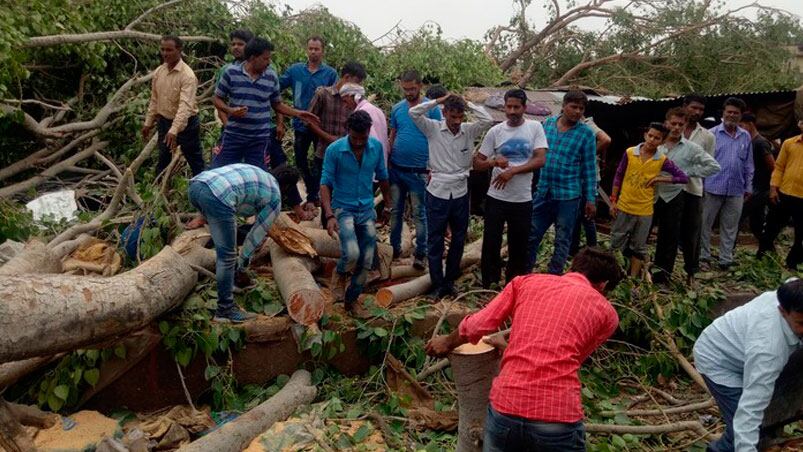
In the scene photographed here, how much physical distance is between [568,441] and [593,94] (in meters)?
8.66

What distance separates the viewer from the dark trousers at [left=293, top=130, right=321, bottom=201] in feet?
22.4

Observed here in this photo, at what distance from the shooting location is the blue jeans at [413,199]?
19.1ft

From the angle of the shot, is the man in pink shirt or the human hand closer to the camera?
the human hand

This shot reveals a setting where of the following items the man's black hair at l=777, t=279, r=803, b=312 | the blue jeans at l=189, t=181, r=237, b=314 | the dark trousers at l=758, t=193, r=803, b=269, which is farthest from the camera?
the dark trousers at l=758, t=193, r=803, b=269

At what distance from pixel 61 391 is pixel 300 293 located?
1677mm

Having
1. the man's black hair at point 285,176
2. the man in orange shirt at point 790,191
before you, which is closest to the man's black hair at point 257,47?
the man's black hair at point 285,176

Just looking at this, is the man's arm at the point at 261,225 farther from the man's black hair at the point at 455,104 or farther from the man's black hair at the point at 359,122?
the man's black hair at the point at 455,104

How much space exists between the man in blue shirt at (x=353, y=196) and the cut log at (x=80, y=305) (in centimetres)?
113

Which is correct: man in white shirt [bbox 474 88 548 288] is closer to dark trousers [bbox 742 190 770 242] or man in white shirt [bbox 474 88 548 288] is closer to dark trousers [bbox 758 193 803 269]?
dark trousers [bbox 758 193 803 269]

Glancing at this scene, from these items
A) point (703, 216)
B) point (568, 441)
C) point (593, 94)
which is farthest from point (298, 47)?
point (568, 441)

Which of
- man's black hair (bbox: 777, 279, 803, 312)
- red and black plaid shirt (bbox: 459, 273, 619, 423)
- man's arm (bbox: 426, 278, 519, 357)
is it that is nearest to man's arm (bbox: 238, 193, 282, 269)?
man's arm (bbox: 426, 278, 519, 357)

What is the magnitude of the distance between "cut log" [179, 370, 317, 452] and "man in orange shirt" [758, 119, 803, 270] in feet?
15.9

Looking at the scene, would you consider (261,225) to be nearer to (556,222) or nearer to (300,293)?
(300,293)

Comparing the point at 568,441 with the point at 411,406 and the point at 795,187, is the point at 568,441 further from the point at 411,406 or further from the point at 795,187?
the point at 795,187
